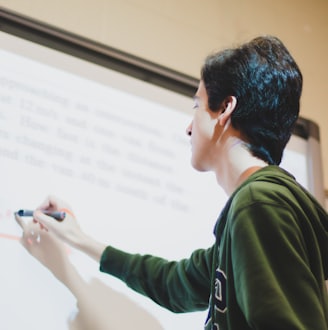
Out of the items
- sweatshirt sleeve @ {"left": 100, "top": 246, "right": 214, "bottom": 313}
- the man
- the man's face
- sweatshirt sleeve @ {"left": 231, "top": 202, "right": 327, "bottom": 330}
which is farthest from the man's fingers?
sweatshirt sleeve @ {"left": 231, "top": 202, "right": 327, "bottom": 330}

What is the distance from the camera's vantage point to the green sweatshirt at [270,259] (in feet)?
2.39

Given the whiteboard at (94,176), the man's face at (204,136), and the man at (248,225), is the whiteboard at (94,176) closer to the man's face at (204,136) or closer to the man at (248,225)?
the man at (248,225)

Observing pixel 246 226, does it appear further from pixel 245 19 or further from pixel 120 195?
pixel 245 19

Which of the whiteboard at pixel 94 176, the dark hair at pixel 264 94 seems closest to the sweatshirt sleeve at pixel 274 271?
the dark hair at pixel 264 94

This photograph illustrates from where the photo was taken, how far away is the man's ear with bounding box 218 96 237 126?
1034 mm

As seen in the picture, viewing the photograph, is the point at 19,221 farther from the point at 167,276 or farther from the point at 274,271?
the point at 274,271

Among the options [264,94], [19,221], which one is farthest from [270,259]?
[19,221]

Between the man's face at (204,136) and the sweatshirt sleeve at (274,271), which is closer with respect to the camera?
the sweatshirt sleeve at (274,271)

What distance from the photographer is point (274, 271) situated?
0.76m

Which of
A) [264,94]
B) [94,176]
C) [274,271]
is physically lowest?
[274,271]

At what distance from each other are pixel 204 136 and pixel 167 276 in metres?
0.27

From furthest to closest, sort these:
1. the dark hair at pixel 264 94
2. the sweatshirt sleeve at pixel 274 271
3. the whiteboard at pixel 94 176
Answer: the whiteboard at pixel 94 176 → the dark hair at pixel 264 94 → the sweatshirt sleeve at pixel 274 271

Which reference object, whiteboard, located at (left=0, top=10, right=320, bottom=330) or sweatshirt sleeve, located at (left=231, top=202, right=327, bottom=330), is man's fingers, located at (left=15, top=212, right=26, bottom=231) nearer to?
whiteboard, located at (left=0, top=10, right=320, bottom=330)

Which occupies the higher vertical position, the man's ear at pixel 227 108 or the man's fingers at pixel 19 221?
the man's ear at pixel 227 108
